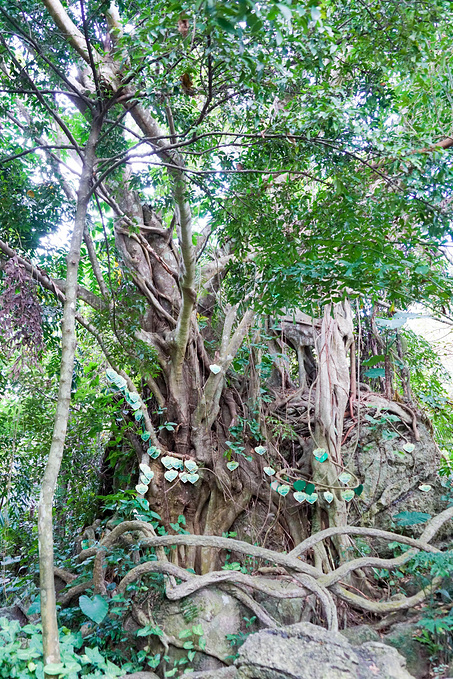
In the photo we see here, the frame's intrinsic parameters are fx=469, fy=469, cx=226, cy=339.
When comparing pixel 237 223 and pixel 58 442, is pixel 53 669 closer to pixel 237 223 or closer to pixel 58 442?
pixel 58 442

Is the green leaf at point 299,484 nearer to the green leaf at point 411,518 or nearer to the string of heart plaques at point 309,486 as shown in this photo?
the string of heart plaques at point 309,486

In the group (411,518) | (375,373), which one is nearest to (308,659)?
(411,518)

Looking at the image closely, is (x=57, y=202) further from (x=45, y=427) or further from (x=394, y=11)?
(x=394, y=11)

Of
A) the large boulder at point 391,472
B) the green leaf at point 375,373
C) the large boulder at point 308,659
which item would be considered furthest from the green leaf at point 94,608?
the green leaf at point 375,373

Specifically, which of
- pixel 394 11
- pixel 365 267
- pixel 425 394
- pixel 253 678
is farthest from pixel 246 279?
pixel 425 394

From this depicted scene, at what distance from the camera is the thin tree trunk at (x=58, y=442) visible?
7.16ft

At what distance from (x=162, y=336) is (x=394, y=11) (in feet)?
10.2

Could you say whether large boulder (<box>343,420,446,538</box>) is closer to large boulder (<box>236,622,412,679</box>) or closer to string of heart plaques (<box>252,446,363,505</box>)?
string of heart plaques (<box>252,446,363,505</box>)

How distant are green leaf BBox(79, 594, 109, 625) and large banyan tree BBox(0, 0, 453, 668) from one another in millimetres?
523

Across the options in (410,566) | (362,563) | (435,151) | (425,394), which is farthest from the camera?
(425,394)

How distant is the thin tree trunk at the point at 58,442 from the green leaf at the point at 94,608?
2.54ft

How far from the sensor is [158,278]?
195 inches

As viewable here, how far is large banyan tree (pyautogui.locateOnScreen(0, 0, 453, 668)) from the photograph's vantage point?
2.79m

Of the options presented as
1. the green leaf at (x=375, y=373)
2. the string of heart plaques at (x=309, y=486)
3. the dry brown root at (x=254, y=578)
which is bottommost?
the dry brown root at (x=254, y=578)
